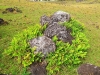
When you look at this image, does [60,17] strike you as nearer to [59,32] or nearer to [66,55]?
[59,32]

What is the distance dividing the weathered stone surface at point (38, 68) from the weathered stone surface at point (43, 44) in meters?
0.82

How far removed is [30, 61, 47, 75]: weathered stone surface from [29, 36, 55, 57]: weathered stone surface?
0.82 metres

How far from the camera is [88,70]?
1352cm

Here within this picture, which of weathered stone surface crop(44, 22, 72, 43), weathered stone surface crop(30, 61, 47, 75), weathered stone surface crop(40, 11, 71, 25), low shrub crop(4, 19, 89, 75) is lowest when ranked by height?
weathered stone surface crop(30, 61, 47, 75)

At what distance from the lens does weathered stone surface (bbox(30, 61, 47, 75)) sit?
46.6ft

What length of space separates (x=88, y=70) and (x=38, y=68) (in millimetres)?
3510

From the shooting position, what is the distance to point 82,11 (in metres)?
31.8

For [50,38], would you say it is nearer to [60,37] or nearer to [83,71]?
[60,37]

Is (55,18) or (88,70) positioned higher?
(55,18)

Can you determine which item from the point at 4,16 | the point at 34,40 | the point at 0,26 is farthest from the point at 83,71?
the point at 4,16

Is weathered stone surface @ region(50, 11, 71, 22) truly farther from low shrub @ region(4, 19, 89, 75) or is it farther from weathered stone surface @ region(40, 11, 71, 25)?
low shrub @ region(4, 19, 89, 75)

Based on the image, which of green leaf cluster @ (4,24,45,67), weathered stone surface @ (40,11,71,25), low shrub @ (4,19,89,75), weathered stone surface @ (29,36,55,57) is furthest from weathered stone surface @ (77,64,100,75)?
weathered stone surface @ (40,11,71,25)

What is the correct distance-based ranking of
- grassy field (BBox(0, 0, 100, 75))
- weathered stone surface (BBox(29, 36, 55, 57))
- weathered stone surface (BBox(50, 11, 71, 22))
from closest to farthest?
grassy field (BBox(0, 0, 100, 75)) → weathered stone surface (BBox(29, 36, 55, 57)) → weathered stone surface (BBox(50, 11, 71, 22))

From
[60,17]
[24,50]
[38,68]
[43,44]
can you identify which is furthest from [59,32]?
[38,68]
